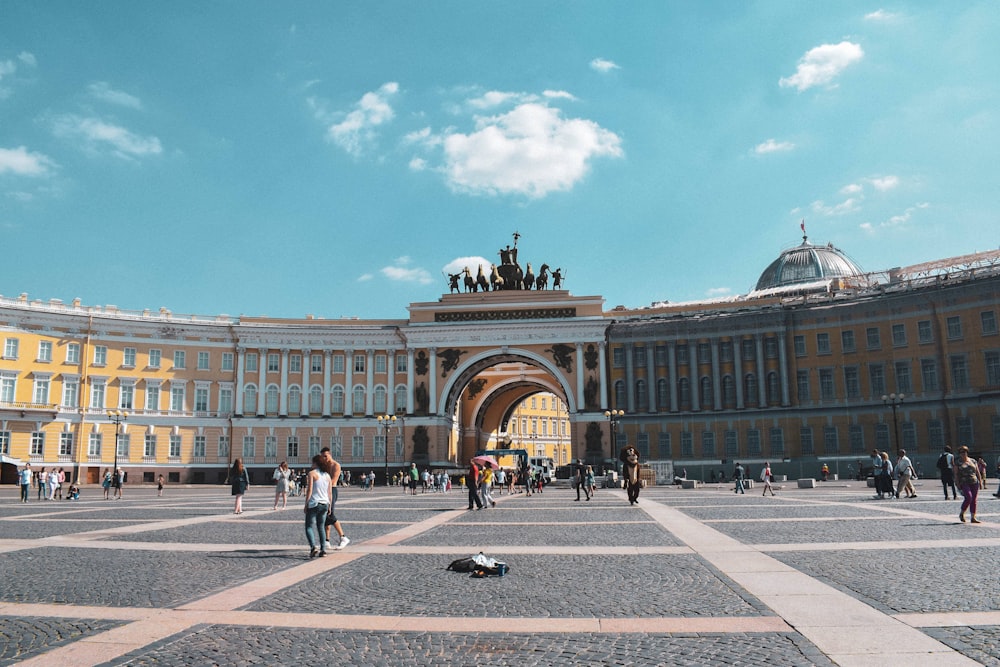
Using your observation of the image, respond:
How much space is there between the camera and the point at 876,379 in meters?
59.8

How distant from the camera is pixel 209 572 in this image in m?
11.7

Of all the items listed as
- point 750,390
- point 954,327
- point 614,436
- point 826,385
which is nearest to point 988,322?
point 954,327

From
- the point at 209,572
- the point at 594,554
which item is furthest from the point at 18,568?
the point at 594,554

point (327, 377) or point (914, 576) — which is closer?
point (914, 576)

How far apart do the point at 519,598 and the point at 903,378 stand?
56939 millimetres

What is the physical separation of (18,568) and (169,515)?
13.0 metres

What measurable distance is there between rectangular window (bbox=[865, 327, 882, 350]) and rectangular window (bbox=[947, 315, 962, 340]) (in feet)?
15.6

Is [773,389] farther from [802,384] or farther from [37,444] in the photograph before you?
[37,444]

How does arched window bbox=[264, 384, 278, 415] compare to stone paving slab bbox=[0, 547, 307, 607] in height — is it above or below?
above

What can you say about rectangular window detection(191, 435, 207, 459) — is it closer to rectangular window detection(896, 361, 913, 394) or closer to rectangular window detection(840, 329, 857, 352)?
rectangular window detection(840, 329, 857, 352)

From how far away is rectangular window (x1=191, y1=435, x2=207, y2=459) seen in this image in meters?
66.9

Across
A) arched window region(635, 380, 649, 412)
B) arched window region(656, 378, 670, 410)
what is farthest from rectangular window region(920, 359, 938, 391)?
arched window region(635, 380, 649, 412)

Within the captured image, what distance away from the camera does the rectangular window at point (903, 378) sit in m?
58.1

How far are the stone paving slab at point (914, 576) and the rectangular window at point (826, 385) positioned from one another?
51.5 m
